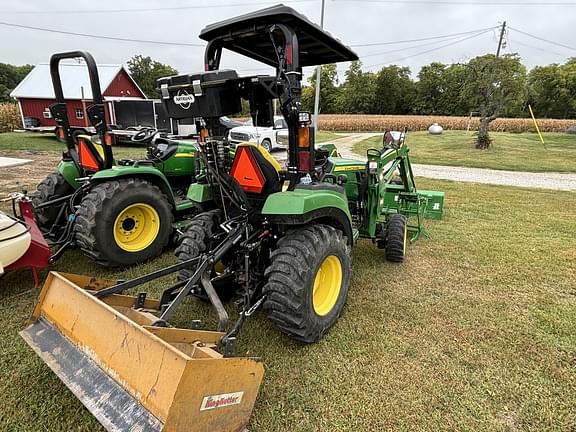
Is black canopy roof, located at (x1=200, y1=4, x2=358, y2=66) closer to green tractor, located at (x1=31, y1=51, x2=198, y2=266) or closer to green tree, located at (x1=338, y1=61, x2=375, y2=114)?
green tractor, located at (x1=31, y1=51, x2=198, y2=266)

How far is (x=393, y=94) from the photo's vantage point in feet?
214

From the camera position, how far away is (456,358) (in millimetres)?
2662

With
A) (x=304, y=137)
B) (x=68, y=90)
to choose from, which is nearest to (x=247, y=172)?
(x=304, y=137)

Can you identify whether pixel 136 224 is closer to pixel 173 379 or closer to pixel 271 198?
pixel 271 198

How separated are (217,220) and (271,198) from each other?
75 cm

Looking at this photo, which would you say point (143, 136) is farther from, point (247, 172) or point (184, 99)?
point (184, 99)

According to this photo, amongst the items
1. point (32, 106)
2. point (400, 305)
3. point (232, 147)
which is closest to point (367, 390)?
point (400, 305)

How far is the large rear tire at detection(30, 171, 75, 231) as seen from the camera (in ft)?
14.3

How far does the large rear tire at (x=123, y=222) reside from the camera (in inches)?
142

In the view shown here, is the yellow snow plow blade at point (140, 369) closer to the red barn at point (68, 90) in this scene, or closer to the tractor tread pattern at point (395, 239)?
the tractor tread pattern at point (395, 239)

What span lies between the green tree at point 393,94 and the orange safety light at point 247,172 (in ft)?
214

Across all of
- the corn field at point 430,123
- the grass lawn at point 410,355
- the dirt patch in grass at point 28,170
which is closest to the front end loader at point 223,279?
the grass lawn at point 410,355

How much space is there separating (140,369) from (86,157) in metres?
3.13

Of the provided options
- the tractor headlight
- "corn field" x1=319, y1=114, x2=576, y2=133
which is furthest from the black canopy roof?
"corn field" x1=319, y1=114, x2=576, y2=133
